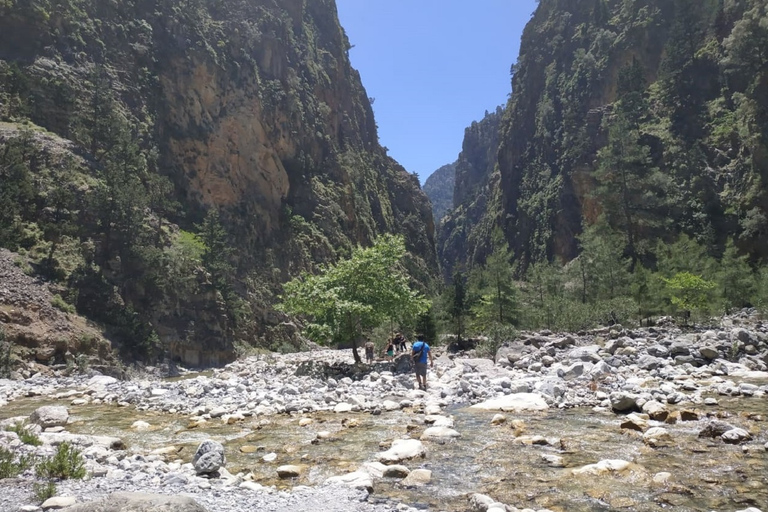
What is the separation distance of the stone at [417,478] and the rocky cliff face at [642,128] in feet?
161

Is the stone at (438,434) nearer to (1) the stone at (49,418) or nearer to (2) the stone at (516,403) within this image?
(2) the stone at (516,403)

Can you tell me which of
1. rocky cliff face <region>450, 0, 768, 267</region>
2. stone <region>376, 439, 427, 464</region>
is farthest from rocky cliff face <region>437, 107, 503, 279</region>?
stone <region>376, 439, 427, 464</region>

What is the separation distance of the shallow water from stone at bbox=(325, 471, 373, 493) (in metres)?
0.16

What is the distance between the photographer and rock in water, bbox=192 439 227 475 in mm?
7406

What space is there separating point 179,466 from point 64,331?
21.6 m

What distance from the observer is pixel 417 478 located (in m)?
7.17

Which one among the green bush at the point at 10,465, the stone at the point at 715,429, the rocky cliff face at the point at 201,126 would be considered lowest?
the stone at the point at 715,429

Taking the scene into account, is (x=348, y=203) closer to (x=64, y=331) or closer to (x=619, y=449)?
(x=64, y=331)

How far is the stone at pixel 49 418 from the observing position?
10.9m

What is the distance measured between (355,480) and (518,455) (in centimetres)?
282

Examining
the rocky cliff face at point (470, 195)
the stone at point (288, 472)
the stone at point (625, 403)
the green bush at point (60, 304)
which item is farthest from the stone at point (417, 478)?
the rocky cliff face at point (470, 195)

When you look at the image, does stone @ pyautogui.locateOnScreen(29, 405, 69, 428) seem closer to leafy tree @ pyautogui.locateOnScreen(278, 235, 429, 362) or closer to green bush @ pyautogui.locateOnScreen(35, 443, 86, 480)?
green bush @ pyautogui.locateOnScreen(35, 443, 86, 480)

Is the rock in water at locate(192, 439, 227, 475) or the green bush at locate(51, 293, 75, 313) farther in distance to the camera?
the green bush at locate(51, 293, 75, 313)

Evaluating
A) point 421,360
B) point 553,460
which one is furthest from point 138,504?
point 421,360
